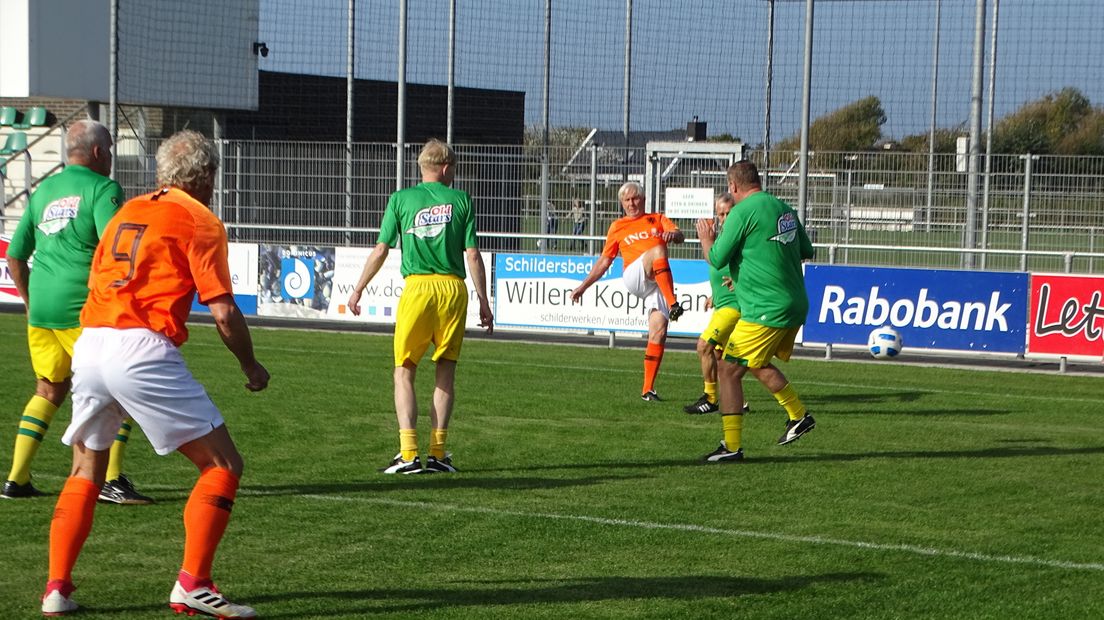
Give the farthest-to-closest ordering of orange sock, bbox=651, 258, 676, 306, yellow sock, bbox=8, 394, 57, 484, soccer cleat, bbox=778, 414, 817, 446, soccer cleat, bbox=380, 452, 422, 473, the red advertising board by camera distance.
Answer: the red advertising board < orange sock, bbox=651, 258, 676, 306 < soccer cleat, bbox=778, 414, 817, 446 < soccer cleat, bbox=380, 452, 422, 473 < yellow sock, bbox=8, 394, 57, 484

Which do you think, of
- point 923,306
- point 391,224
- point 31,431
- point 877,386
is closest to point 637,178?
point 923,306

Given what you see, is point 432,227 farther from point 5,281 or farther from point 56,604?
point 5,281

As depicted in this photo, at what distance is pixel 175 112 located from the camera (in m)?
29.8

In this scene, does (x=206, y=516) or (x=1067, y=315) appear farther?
(x=1067, y=315)

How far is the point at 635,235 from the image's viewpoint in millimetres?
13391

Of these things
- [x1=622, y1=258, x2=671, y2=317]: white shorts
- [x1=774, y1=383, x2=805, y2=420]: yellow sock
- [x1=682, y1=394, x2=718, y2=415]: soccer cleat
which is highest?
[x1=622, y1=258, x2=671, y2=317]: white shorts

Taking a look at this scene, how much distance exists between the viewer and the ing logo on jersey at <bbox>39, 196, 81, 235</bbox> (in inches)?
297

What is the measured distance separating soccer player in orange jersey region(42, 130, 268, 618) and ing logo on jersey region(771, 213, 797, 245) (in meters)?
4.86

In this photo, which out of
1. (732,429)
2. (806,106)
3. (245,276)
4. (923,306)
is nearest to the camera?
(732,429)

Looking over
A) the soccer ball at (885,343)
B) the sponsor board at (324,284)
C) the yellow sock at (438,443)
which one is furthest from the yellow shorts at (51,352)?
the sponsor board at (324,284)

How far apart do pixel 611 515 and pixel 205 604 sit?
2.89m

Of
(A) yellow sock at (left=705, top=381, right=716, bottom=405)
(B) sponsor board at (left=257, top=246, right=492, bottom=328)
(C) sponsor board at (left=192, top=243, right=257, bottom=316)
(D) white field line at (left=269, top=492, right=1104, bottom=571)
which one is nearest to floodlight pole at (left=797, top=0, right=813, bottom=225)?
(B) sponsor board at (left=257, top=246, right=492, bottom=328)

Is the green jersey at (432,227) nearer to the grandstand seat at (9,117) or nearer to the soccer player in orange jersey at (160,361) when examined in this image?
the soccer player in orange jersey at (160,361)

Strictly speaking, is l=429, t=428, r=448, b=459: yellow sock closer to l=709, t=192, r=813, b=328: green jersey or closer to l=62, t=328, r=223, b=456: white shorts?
l=709, t=192, r=813, b=328: green jersey
